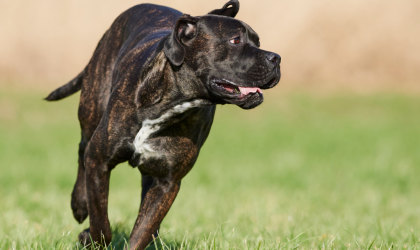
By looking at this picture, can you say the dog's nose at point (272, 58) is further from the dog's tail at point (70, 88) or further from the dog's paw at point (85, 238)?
the dog's tail at point (70, 88)

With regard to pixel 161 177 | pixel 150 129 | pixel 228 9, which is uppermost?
pixel 228 9

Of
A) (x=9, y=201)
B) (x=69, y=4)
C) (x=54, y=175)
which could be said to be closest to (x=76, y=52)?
(x=69, y=4)

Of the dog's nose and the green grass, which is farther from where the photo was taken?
the green grass

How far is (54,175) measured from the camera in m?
9.32

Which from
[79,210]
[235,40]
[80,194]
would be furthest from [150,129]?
[79,210]

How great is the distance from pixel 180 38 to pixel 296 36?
18156 millimetres

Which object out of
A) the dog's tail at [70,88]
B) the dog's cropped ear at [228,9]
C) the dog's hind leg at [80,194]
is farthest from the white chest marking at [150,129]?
the dog's tail at [70,88]

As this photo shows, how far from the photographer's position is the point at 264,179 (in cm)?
976

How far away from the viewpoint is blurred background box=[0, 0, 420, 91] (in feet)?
65.6

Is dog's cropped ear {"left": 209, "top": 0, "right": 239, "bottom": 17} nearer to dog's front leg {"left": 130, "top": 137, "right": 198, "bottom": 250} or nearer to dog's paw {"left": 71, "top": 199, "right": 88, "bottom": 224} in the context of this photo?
dog's front leg {"left": 130, "top": 137, "right": 198, "bottom": 250}

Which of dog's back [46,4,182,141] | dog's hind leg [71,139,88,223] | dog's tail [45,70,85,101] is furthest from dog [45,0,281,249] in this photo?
dog's tail [45,70,85,101]

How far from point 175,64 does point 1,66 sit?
57.3ft

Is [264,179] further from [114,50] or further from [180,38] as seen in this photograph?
[180,38]

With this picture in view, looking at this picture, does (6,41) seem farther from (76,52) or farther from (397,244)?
(397,244)
